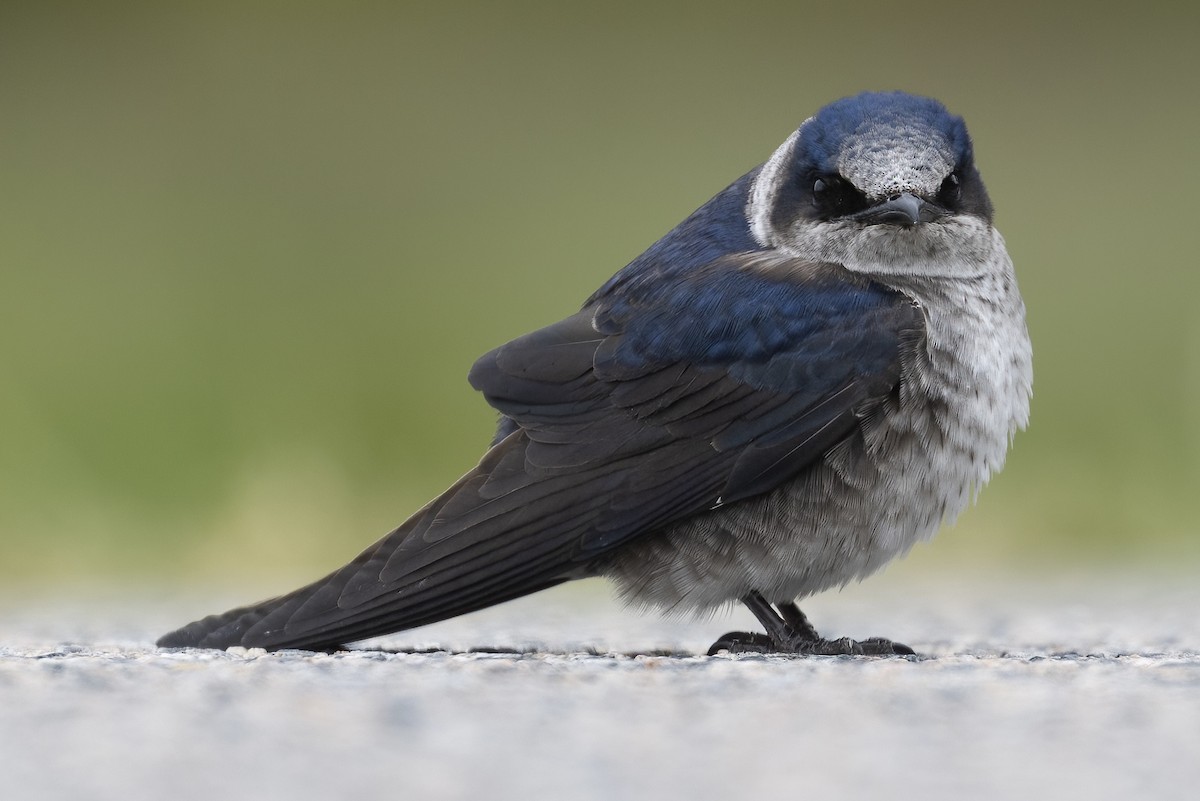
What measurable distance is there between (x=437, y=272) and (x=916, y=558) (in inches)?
122

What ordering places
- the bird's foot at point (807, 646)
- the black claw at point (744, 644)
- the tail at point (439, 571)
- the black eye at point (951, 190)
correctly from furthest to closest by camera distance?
the black eye at point (951, 190) → the black claw at point (744, 644) → the bird's foot at point (807, 646) → the tail at point (439, 571)

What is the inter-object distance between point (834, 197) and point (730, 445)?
63cm

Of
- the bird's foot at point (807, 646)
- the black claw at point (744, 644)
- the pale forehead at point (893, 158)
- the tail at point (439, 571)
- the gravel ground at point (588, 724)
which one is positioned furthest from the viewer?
the pale forehead at point (893, 158)

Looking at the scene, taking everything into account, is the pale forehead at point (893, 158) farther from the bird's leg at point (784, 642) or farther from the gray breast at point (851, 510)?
the bird's leg at point (784, 642)

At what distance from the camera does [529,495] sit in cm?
332

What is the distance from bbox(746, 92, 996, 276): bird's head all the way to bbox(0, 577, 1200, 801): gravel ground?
0.85 meters

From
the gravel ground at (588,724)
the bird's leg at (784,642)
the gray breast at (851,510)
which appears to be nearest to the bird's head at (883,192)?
the gray breast at (851,510)

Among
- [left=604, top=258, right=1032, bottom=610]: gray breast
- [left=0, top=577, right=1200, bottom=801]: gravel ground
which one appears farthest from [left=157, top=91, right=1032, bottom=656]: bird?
[left=0, top=577, right=1200, bottom=801]: gravel ground

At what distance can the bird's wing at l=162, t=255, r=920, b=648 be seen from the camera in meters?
3.24

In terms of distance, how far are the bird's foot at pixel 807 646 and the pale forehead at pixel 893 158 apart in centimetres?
84

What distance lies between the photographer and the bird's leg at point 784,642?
3346 millimetres

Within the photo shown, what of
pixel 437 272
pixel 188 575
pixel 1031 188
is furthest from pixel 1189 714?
pixel 1031 188

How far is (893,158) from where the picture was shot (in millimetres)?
3600

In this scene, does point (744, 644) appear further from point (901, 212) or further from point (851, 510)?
point (901, 212)
